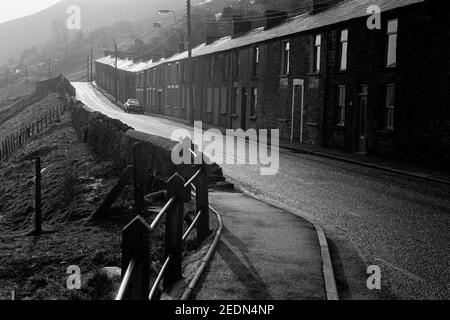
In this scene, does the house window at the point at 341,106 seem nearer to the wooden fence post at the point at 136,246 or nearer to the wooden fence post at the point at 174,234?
the wooden fence post at the point at 174,234

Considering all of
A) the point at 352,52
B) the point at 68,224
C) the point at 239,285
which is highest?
the point at 352,52

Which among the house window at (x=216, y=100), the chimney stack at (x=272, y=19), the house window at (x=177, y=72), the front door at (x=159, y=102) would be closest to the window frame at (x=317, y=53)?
the chimney stack at (x=272, y=19)

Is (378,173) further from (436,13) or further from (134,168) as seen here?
(134,168)

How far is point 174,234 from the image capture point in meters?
6.80

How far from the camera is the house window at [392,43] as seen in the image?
2356cm

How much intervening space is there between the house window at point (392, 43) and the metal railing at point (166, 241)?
14.7 m

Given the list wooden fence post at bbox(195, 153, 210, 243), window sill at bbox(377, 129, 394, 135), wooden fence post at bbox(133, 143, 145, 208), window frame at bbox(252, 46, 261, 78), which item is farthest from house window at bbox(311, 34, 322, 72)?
wooden fence post at bbox(195, 153, 210, 243)

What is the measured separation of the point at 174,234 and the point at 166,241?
0.50ft

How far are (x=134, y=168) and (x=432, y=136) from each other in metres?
12.1

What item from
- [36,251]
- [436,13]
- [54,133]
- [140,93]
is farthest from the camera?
[140,93]

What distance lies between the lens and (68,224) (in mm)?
14641

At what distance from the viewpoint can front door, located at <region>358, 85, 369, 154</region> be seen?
25.6 meters

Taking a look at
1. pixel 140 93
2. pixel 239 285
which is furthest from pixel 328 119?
pixel 140 93

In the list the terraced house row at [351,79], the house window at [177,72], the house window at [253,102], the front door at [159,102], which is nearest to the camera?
the terraced house row at [351,79]
